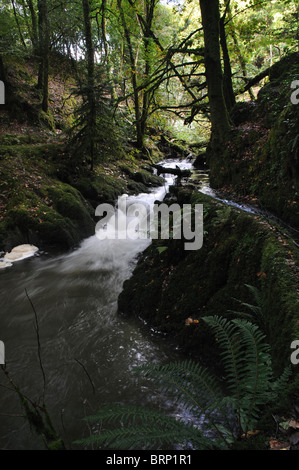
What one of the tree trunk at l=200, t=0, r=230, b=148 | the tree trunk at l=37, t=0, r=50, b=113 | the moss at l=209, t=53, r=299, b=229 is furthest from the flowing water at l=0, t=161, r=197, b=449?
the tree trunk at l=37, t=0, r=50, b=113

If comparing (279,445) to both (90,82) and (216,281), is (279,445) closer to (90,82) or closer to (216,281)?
(216,281)

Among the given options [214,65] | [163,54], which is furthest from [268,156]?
[163,54]

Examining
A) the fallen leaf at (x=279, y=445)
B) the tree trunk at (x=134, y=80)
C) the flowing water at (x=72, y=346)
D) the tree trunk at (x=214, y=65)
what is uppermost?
the tree trunk at (x=134, y=80)

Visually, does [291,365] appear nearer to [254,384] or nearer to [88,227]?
[254,384]

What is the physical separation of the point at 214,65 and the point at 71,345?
27.1 feet

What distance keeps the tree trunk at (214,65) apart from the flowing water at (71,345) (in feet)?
17.4

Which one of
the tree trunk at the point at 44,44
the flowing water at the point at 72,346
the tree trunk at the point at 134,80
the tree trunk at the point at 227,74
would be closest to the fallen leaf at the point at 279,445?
the flowing water at the point at 72,346

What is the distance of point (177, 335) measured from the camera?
161 inches

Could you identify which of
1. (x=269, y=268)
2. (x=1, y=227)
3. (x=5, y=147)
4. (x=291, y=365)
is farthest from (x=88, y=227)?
(x=291, y=365)

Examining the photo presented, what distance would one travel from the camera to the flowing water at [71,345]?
318 centimetres

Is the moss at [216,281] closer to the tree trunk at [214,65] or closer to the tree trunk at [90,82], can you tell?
the tree trunk at [214,65]

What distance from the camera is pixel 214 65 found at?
755 cm
